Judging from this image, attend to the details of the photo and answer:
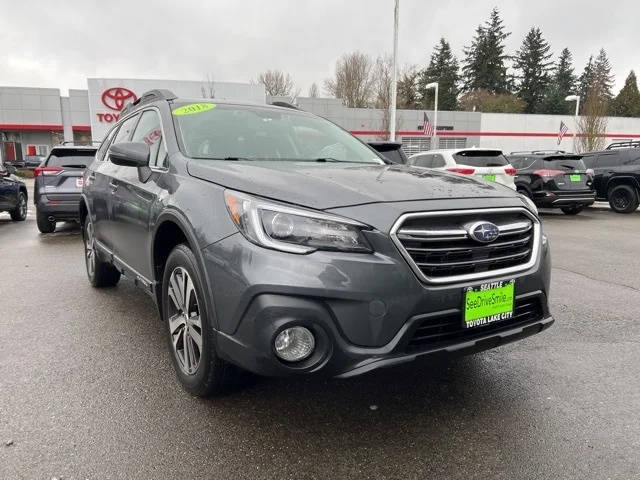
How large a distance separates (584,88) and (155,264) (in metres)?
79.8

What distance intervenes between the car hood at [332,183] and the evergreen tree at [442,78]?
195 feet

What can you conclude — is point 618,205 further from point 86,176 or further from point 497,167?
point 86,176

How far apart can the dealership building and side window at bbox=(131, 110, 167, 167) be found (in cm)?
2479

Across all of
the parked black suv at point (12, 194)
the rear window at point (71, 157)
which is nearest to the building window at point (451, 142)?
the parked black suv at point (12, 194)

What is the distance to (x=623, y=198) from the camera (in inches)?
506

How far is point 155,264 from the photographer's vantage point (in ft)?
9.94

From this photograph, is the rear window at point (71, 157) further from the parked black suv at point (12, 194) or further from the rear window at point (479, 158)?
the rear window at point (479, 158)

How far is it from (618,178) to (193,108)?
41.7ft

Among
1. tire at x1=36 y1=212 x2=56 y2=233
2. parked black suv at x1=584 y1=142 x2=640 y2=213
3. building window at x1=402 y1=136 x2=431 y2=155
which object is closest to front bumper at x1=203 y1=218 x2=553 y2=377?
tire at x1=36 y1=212 x2=56 y2=233

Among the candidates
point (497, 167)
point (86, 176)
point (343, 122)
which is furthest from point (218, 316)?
point (343, 122)

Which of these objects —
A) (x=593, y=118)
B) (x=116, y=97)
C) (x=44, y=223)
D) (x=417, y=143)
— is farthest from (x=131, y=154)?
(x=417, y=143)

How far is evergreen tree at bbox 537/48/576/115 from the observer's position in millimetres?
59997

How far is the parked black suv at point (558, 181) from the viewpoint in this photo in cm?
1188

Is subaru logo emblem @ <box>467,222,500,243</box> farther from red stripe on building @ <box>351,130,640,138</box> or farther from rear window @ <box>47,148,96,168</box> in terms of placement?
red stripe on building @ <box>351,130,640,138</box>
